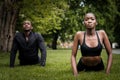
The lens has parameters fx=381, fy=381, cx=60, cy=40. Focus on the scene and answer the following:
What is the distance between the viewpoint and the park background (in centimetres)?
944

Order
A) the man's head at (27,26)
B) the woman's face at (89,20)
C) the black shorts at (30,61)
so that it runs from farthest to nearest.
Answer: the black shorts at (30,61), the man's head at (27,26), the woman's face at (89,20)

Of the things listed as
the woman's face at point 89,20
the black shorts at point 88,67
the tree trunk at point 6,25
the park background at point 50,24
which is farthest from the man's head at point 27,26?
the tree trunk at point 6,25

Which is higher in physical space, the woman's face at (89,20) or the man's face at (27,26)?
the woman's face at (89,20)

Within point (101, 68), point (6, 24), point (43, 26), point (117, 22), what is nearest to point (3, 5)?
point (6, 24)

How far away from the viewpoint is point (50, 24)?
42.6 metres

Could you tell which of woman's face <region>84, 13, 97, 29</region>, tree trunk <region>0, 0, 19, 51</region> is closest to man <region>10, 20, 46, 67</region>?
woman's face <region>84, 13, 97, 29</region>

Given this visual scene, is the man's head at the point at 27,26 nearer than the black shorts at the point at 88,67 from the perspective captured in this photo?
No

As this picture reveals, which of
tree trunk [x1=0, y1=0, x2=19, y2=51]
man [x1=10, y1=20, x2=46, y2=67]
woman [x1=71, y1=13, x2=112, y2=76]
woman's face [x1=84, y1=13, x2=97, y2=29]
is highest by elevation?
woman's face [x1=84, y1=13, x2=97, y2=29]

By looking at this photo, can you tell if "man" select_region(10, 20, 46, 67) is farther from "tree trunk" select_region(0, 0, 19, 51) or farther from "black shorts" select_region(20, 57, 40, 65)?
"tree trunk" select_region(0, 0, 19, 51)

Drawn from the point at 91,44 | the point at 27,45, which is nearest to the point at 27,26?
the point at 27,45

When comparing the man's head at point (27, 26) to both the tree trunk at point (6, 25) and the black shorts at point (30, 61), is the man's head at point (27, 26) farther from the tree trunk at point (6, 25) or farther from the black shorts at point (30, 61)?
the tree trunk at point (6, 25)

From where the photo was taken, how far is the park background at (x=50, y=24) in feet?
31.0

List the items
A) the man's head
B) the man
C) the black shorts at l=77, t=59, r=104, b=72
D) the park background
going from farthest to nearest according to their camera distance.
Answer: the man
the man's head
the black shorts at l=77, t=59, r=104, b=72
the park background

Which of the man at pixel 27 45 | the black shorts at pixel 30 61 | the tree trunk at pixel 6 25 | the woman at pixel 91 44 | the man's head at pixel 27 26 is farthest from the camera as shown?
the tree trunk at pixel 6 25
